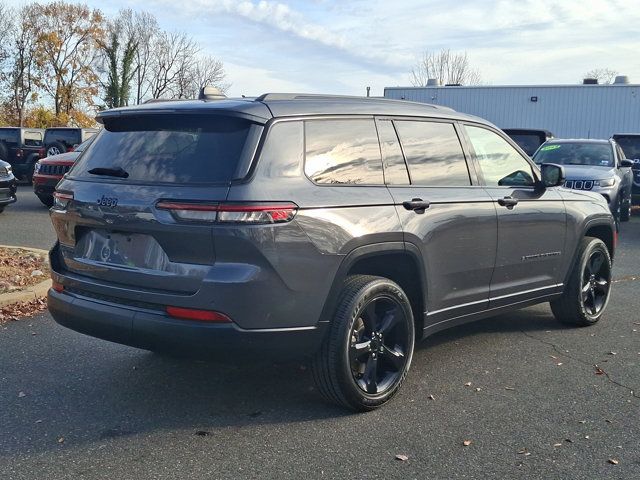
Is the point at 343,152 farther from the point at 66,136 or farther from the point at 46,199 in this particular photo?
the point at 66,136

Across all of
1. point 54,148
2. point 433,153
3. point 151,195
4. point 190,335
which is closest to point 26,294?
point 151,195

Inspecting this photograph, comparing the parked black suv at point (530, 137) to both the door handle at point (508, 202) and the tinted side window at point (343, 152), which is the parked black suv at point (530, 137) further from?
the tinted side window at point (343, 152)

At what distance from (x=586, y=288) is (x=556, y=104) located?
76.7ft

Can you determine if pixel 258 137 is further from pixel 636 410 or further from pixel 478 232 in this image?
pixel 636 410

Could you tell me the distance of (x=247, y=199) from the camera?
3.58 m

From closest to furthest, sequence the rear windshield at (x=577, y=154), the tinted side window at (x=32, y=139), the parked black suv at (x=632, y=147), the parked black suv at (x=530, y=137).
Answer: the rear windshield at (x=577, y=154) → the parked black suv at (x=530, y=137) → the parked black suv at (x=632, y=147) → the tinted side window at (x=32, y=139)

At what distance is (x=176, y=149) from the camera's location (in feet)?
12.8

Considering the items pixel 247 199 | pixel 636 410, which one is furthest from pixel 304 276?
pixel 636 410

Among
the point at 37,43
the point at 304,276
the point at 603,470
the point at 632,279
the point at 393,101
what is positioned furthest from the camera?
the point at 37,43

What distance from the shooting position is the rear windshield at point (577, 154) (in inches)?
540

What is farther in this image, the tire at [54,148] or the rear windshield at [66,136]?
the rear windshield at [66,136]

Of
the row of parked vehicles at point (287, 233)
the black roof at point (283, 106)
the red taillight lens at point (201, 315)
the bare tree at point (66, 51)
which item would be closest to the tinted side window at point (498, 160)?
the row of parked vehicles at point (287, 233)

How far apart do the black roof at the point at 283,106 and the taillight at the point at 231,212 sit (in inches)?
20.5

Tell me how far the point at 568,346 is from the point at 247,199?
3295 millimetres
